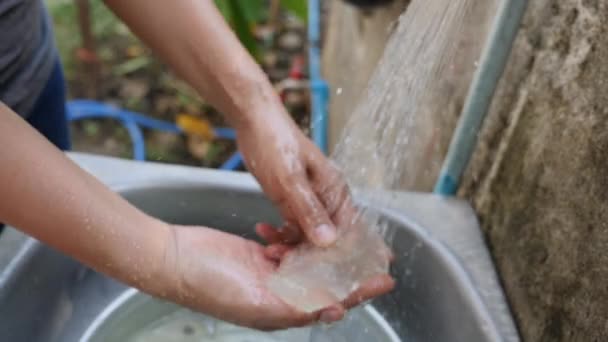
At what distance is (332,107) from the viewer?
2062mm

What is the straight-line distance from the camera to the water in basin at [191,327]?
39.8 inches

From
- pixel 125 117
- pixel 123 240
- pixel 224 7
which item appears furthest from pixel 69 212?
pixel 125 117

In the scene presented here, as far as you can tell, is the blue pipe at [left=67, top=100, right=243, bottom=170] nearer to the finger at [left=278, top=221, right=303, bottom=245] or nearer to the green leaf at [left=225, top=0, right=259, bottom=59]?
the green leaf at [left=225, top=0, right=259, bottom=59]

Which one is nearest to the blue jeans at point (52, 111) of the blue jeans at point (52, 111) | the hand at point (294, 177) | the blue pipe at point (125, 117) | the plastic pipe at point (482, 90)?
the blue jeans at point (52, 111)

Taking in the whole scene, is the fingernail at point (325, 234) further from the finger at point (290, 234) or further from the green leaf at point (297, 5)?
the green leaf at point (297, 5)

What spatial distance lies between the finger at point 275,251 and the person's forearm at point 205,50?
17cm

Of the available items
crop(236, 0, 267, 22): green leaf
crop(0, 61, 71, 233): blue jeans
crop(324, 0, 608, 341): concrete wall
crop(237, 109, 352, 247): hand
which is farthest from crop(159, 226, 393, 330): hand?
crop(236, 0, 267, 22): green leaf

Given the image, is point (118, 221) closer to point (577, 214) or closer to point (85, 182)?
point (85, 182)

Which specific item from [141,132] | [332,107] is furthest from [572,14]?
[141,132]

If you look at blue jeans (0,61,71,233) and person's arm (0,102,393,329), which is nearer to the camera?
person's arm (0,102,393,329)

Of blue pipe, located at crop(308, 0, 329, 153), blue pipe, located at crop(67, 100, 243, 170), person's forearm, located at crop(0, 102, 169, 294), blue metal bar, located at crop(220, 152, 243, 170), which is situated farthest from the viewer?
blue pipe, located at crop(67, 100, 243, 170)

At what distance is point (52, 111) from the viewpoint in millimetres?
1141

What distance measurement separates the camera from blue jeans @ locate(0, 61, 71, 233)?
1.10m

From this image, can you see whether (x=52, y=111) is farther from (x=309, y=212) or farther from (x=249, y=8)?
(x=249, y=8)
